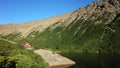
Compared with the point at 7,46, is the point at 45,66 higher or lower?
lower

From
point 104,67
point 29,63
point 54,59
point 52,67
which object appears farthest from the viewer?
point 54,59

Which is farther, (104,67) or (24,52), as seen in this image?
(104,67)

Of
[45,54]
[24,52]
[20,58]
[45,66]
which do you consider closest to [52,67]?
[45,54]

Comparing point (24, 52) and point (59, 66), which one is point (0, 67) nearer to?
point (24, 52)

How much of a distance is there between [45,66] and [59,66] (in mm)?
42962

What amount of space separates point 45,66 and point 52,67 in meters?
38.2

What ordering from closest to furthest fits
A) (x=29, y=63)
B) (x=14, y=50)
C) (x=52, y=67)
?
(x=29, y=63)
(x=14, y=50)
(x=52, y=67)

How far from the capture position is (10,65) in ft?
312

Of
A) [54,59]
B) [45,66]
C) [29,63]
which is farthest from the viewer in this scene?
[54,59]

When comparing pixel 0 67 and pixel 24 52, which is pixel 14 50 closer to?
pixel 24 52

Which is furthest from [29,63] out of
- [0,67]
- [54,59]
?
Result: [54,59]

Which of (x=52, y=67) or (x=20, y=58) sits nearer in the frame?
(x=20, y=58)

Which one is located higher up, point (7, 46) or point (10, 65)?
point (7, 46)

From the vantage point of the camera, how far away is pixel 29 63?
94.5 meters
